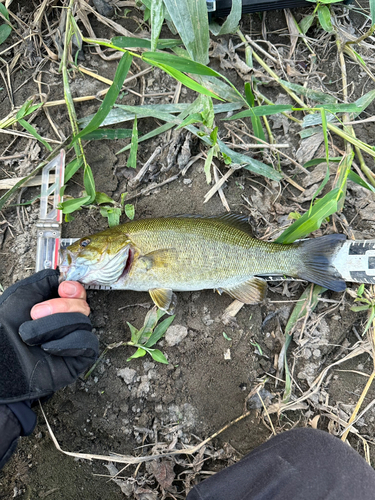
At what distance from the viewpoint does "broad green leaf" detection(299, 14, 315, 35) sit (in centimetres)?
352

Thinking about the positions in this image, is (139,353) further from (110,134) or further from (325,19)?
(325,19)

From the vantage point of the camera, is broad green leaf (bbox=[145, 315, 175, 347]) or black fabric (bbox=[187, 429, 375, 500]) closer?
black fabric (bbox=[187, 429, 375, 500])

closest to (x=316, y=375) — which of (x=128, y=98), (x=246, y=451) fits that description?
(x=246, y=451)

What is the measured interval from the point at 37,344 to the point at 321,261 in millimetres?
2380

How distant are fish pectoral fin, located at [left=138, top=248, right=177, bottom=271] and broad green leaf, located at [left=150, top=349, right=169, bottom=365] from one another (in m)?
0.73

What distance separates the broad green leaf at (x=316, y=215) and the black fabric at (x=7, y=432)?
262cm

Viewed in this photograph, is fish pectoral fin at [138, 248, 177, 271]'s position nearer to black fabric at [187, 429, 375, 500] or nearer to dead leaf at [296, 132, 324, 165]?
dead leaf at [296, 132, 324, 165]

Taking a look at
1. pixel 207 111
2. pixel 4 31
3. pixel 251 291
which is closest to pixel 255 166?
pixel 207 111

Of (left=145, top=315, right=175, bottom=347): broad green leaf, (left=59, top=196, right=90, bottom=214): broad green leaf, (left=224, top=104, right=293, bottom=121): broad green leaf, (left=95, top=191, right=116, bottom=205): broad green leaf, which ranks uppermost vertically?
(left=224, top=104, right=293, bottom=121): broad green leaf

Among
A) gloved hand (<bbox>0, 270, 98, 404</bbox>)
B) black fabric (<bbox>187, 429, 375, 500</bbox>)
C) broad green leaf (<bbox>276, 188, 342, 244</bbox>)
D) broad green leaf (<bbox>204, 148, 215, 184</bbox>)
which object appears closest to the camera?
black fabric (<bbox>187, 429, 375, 500</bbox>)

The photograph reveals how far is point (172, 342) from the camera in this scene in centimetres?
332

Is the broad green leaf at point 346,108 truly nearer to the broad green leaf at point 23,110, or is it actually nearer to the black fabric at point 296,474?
the broad green leaf at point 23,110

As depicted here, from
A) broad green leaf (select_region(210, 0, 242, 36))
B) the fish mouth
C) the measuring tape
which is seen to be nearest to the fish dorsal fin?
the measuring tape

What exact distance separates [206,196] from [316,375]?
6.17 ft
